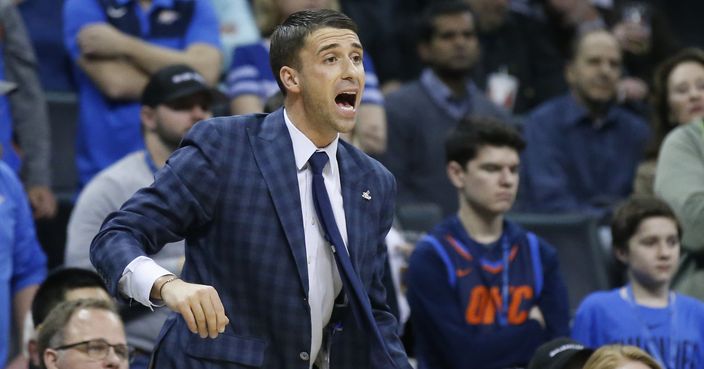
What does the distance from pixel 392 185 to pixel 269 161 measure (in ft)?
1.42

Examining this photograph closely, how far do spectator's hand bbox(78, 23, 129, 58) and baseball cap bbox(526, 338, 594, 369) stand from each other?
2944mm

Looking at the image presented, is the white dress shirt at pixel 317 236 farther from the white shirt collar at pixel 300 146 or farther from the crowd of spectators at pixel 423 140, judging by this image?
the crowd of spectators at pixel 423 140

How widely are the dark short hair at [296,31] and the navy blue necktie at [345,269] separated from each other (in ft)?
0.88

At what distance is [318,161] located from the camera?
12.0ft

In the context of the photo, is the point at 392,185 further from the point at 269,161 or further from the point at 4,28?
the point at 4,28

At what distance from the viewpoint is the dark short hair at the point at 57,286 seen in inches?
203

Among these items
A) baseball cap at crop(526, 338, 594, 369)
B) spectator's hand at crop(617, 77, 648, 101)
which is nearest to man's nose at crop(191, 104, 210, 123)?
baseball cap at crop(526, 338, 594, 369)

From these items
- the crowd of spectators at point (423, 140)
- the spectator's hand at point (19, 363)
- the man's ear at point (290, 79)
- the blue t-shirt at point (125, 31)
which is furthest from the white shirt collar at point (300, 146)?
the blue t-shirt at point (125, 31)

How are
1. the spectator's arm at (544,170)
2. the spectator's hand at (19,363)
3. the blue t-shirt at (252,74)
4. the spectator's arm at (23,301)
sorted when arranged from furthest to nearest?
the spectator's arm at (544,170) < the blue t-shirt at (252,74) < the spectator's arm at (23,301) < the spectator's hand at (19,363)

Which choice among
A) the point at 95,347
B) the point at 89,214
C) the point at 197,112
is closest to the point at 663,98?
the point at 197,112

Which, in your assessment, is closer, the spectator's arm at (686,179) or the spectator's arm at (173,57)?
the spectator's arm at (686,179)

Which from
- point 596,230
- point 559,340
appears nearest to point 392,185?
point 559,340

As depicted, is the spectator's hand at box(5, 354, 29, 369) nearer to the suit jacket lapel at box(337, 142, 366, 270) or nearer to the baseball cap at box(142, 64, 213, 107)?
the baseball cap at box(142, 64, 213, 107)

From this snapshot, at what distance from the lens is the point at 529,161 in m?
7.98
